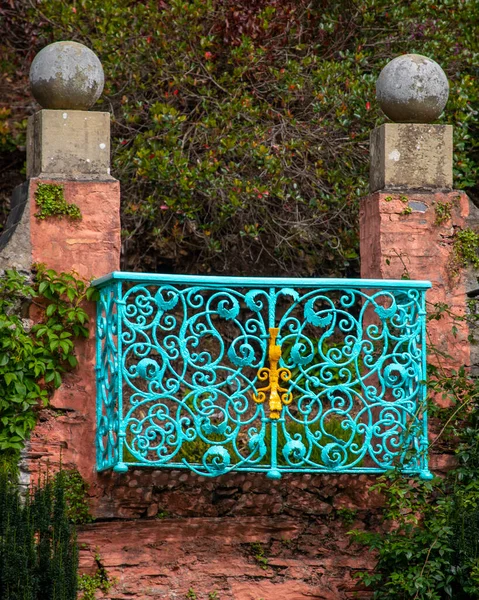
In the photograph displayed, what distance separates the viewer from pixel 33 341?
654 centimetres

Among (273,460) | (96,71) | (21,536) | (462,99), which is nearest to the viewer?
(21,536)

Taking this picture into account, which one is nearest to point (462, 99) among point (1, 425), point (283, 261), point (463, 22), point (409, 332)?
point (463, 22)

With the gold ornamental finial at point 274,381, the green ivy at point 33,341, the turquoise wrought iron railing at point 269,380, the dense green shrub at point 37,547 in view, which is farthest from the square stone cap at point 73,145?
the dense green shrub at point 37,547

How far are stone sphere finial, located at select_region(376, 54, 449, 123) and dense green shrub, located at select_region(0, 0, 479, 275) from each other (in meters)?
1.91

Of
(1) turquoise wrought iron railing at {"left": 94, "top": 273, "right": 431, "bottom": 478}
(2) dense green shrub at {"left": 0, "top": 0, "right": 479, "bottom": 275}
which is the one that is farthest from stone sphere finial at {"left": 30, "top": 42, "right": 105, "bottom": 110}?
(2) dense green shrub at {"left": 0, "top": 0, "right": 479, "bottom": 275}

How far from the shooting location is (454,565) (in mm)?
6371

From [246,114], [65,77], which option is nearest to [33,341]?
[65,77]

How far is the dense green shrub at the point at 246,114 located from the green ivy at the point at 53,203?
2140mm

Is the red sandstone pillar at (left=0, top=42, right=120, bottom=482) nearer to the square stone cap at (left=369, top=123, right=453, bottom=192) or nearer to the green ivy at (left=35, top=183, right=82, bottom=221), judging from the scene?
the green ivy at (left=35, top=183, right=82, bottom=221)

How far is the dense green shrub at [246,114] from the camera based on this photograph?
29.7ft

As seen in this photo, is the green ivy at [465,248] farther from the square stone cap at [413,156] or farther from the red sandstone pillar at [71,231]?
the red sandstone pillar at [71,231]

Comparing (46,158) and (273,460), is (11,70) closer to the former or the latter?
(46,158)

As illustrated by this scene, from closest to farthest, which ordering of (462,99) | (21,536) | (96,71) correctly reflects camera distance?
(21,536), (96,71), (462,99)

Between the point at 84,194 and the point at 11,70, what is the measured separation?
357 cm
